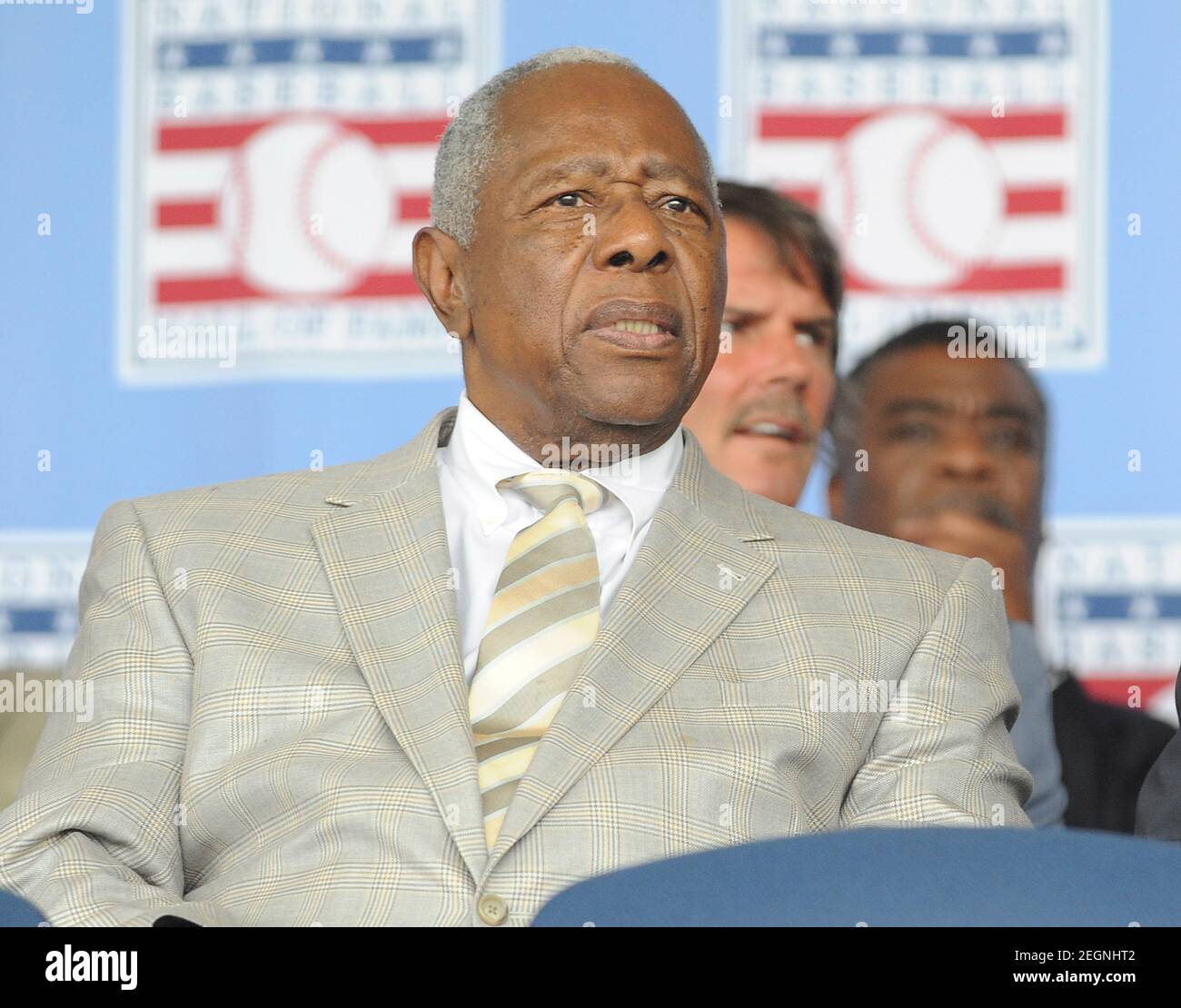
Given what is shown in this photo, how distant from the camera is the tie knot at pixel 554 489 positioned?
72.9 inches

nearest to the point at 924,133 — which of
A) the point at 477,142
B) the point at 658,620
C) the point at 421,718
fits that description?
the point at 477,142

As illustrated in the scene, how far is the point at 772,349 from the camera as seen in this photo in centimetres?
311

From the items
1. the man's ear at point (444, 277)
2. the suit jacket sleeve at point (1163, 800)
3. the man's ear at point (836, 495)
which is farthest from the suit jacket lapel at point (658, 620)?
the man's ear at point (836, 495)

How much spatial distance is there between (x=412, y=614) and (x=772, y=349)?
1.50 meters

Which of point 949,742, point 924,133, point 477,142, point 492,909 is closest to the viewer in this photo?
point 492,909

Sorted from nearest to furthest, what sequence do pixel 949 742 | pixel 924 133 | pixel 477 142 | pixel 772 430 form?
pixel 949 742
pixel 477 142
pixel 772 430
pixel 924 133

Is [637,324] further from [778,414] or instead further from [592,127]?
[778,414]

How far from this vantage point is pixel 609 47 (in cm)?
321

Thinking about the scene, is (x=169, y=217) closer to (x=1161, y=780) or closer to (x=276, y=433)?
(x=276, y=433)


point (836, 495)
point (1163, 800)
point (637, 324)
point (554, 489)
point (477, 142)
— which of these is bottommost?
point (1163, 800)

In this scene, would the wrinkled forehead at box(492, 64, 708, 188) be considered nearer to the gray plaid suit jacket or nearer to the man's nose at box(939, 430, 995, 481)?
the gray plaid suit jacket

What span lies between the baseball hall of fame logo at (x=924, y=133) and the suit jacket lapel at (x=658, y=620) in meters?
1.32

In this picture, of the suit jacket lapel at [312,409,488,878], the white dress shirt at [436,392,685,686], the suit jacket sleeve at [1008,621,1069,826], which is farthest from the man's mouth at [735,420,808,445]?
the suit jacket lapel at [312,409,488,878]

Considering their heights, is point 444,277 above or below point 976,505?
above
